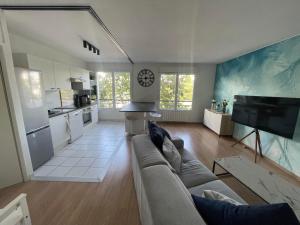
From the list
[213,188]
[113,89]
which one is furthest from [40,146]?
[113,89]

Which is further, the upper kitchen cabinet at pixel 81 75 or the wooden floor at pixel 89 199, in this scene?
the upper kitchen cabinet at pixel 81 75

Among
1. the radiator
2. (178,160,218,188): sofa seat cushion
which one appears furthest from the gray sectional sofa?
the radiator

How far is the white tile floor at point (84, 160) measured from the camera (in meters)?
2.32

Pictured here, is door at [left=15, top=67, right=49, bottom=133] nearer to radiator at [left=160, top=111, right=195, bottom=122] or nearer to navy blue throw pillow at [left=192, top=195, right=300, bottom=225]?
navy blue throw pillow at [left=192, top=195, right=300, bottom=225]

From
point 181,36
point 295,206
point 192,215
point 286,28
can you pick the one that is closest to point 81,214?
point 192,215

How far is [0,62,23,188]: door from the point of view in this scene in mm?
1935

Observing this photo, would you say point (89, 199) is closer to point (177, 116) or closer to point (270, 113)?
point (270, 113)

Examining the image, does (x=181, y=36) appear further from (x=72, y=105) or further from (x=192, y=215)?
(x=72, y=105)

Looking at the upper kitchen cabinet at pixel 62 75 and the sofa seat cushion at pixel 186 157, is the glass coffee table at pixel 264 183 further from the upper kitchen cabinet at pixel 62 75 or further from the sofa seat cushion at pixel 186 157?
the upper kitchen cabinet at pixel 62 75

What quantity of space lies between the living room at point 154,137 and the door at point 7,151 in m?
0.01

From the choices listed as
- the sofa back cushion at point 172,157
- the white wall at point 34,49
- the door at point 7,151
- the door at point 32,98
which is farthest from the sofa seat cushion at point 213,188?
the white wall at point 34,49

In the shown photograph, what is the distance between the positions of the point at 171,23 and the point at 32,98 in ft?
8.44

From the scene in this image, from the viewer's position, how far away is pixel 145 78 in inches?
220

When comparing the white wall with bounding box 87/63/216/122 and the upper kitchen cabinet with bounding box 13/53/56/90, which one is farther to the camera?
the white wall with bounding box 87/63/216/122
